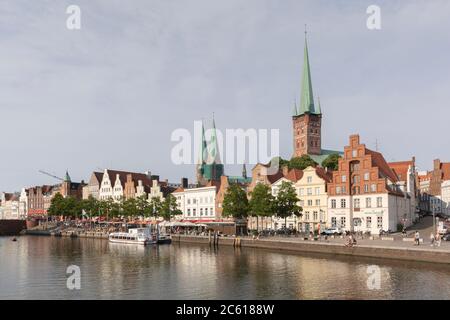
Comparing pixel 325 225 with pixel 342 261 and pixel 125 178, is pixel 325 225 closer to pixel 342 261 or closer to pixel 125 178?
pixel 342 261

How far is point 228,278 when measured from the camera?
49.8 m

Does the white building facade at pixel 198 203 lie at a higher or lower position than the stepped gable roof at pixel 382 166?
lower

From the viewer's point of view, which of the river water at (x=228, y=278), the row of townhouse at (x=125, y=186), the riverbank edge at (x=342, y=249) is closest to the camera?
the river water at (x=228, y=278)

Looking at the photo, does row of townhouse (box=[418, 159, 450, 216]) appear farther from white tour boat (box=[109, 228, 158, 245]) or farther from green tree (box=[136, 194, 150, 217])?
white tour boat (box=[109, 228, 158, 245])

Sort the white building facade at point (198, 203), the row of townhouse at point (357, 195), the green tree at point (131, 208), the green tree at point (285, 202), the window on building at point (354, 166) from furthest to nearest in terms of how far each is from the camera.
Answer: the green tree at point (131, 208) → the white building facade at point (198, 203) → the window on building at point (354, 166) → the row of townhouse at point (357, 195) → the green tree at point (285, 202)

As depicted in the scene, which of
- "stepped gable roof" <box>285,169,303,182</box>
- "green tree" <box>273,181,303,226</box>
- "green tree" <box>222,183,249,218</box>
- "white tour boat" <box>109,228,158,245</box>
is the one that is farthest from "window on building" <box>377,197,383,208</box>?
"white tour boat" <box>109,228,158,245</box>

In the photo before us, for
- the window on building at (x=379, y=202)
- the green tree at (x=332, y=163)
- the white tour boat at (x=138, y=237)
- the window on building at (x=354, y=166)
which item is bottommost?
the white tour boat at (x=138, y=237)

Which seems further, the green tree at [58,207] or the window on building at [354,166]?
the green tree at [58,207]

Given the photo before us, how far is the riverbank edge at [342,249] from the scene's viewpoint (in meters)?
55.4

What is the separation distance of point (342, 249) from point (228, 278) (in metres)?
22.1

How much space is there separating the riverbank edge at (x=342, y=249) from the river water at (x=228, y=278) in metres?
1.39

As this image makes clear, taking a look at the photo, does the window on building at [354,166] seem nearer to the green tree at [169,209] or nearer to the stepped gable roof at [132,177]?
the green tree at [169,209]

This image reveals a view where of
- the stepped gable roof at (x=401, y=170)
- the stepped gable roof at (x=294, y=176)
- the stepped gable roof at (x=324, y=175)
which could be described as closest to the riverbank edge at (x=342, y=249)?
the stepped gable roof at (x=294, y=176)

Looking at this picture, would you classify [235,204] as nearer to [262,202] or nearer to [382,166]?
[262,202]
